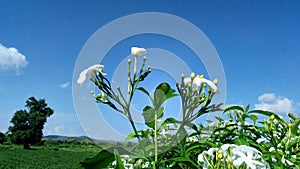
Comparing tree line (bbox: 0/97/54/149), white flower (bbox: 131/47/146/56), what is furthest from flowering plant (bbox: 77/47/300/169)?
tree line (bbox: 0/97/54/149)

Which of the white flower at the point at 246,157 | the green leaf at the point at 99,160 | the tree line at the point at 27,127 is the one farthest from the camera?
the tree line at the point at 27,127

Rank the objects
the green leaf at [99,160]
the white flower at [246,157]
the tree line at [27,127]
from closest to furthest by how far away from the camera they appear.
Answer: the white flower at [246,157] → the green leaf at [99,160] → the tree line at [27,127]

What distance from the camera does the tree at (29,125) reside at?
35184 millimetres

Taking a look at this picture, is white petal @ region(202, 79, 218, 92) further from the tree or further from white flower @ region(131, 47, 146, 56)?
the tree

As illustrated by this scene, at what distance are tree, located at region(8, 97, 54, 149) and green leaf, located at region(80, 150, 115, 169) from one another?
118ft

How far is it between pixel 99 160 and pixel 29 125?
1472 inches

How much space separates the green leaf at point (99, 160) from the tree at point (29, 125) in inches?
1420

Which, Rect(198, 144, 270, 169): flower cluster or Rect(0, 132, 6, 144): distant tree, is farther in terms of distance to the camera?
Rect(0, 132, 6, 144): distant tree

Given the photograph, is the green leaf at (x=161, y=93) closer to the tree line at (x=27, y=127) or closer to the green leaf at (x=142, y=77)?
the green leaf at (x=142, y=77)

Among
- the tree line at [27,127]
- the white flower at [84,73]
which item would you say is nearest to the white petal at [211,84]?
the white flower at [84,73]

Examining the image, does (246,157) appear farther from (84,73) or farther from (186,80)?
(84,73)

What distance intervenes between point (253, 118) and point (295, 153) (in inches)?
5.7

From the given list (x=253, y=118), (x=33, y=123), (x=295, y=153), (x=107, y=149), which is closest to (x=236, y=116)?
(x=253, y=118)

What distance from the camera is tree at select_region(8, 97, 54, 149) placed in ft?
115
